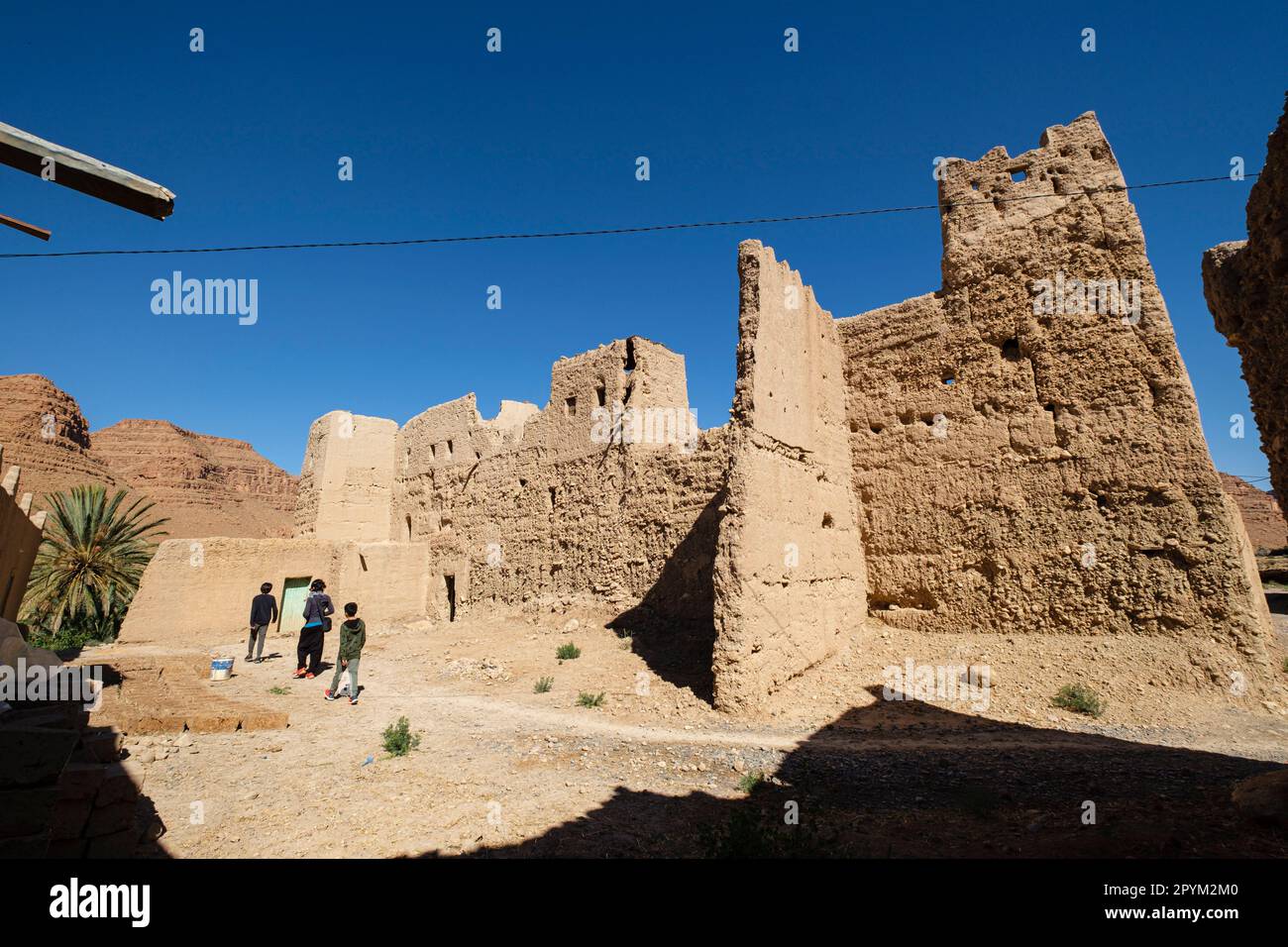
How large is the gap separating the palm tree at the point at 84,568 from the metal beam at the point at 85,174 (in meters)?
13.9

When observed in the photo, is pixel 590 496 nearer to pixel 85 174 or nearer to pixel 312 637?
pixel 312 637

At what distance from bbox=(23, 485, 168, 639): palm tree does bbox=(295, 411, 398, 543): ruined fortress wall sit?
5.83 m

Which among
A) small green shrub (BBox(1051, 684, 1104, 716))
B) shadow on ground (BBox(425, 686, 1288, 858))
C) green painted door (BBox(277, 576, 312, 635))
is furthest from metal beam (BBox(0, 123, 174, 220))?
green painted door (BBox(277, 576, 312, 635))

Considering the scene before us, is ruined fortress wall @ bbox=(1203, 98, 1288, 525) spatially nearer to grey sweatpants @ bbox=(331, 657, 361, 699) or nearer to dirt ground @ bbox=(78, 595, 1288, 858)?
dirt ground @ bbox=(78, 595, 1288, 858)

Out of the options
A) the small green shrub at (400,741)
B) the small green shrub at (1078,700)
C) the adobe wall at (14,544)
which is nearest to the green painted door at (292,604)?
the adobe wall at (14,544)

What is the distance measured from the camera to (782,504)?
30.3 ft

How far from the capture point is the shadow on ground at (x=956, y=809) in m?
3.99

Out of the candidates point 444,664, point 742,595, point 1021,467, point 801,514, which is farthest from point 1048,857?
point 444,664

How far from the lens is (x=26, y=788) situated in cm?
384

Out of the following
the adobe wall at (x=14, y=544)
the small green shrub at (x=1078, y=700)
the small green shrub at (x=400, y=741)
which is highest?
the adobe wall at (x=14, y=544)

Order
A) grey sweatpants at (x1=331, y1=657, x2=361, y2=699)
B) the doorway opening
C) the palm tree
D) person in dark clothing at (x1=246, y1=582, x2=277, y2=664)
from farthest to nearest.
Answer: the doorway opening < the palm tree < person in dark clothing at (x1=246, y1=582, x2=277, y2=664) < grey sweatpants at (x1=331, y1=657, x2=361, y2=699)

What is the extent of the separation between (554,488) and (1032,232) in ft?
37.7

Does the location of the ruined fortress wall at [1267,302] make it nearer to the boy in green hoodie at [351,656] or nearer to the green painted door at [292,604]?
the boy in green hoodie at [351,656]

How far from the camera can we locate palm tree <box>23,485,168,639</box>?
1383cm
